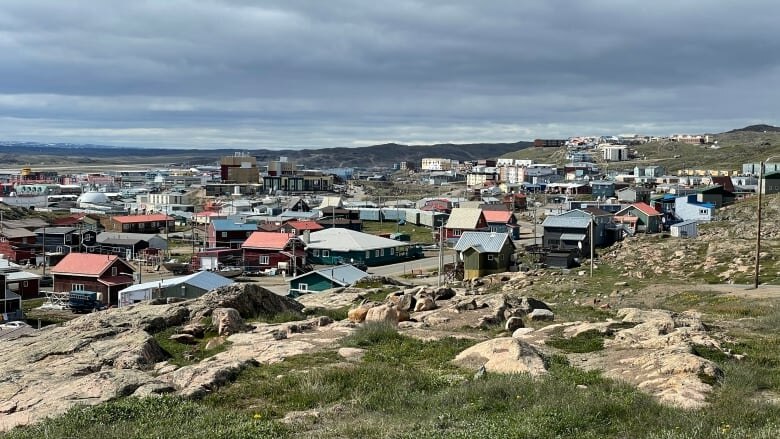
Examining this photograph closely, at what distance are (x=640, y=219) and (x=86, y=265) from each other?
50345mm

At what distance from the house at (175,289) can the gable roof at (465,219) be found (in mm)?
35166

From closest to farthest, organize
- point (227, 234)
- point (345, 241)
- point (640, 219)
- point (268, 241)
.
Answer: point (268, 241) → point (345, 241) → point (227, 234) → point (640, 219)

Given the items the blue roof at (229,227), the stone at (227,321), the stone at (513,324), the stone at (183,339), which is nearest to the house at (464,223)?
the blue roof at (229,227)

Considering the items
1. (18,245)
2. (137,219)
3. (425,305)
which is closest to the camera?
(425,305)

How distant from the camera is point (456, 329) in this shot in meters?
18.1

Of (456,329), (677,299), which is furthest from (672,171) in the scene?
(456,329)

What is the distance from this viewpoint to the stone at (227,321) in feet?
57.3

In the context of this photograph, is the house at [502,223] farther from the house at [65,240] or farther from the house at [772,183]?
the house at [65,240]

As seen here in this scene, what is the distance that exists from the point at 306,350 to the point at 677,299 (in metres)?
19.0

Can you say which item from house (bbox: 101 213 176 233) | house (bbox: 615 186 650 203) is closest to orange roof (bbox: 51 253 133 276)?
house (bbox: 101 213 176 233)

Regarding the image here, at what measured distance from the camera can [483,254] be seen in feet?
160

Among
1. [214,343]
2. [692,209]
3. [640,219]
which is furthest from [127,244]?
[692,209]

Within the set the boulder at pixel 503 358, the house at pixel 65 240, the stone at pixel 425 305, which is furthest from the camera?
the house at pixel 65 240

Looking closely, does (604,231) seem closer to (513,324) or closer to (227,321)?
(513,324)
